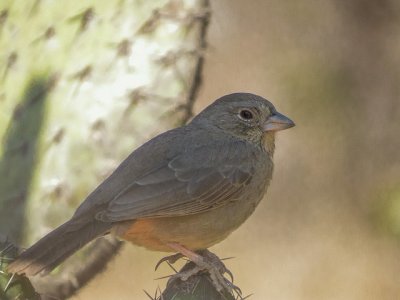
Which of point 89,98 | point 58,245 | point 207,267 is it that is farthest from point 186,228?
point 89,98

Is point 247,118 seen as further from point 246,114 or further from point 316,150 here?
point 316,150

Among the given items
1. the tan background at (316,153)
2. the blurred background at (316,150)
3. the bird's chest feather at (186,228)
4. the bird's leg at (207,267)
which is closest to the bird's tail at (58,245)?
the bird's chest feather at (186,228)

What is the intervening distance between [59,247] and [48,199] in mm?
573

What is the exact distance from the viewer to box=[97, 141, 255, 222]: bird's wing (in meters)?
3.51

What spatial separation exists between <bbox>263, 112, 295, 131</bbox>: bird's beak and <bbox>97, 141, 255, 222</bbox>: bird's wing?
15 centimetres

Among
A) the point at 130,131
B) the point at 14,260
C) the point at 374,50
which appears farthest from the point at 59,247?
the point at 374,50

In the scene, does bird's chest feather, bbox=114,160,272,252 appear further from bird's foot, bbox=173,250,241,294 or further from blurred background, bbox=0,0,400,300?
blurred background, bbox=0,0,400,300

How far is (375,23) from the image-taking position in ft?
21.6

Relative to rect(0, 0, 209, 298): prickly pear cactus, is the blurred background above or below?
below

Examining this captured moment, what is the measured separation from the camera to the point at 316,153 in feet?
20.8

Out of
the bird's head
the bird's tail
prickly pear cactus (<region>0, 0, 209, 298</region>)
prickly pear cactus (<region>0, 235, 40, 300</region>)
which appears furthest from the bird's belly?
prickly pear cactus (<region>0, 235, 40, 300</region>)

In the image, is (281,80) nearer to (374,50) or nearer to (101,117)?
(374,50)

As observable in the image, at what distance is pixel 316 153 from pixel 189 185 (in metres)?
2.78

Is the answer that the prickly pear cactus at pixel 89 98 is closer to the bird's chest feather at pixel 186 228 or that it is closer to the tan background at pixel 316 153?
the bird's chest feather at pixel 186 228
